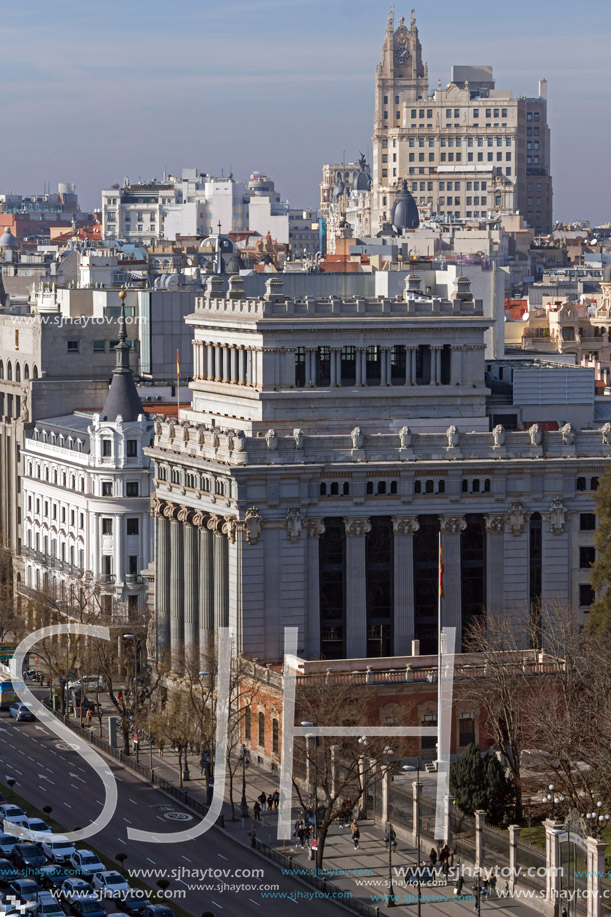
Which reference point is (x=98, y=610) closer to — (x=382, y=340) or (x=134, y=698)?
(x=134, y=698)

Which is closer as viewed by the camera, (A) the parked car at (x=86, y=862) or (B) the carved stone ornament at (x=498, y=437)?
(A) the parked car at (x=86, y=862)

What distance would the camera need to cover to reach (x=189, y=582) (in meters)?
165

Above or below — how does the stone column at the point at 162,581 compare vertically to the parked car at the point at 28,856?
above

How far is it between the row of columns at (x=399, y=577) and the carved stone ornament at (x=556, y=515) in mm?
3304

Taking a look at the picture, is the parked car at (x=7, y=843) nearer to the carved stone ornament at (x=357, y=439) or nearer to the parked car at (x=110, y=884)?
the parked car at (x=110, y=884)

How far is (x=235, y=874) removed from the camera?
427 feet

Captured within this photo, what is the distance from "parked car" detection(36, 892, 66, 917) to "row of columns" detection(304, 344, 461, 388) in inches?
2091

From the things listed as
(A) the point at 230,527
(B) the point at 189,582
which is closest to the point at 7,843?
(A) the point at 230,527

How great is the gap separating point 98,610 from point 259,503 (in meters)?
32.8

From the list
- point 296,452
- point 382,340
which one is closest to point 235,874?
point 296,452

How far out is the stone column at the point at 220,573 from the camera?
158 meters

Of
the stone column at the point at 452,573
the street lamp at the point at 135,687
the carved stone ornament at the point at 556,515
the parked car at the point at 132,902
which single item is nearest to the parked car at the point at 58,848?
the parked car at the point at 132,902

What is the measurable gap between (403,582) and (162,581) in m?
19.5

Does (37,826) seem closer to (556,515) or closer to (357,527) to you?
(357,527)
